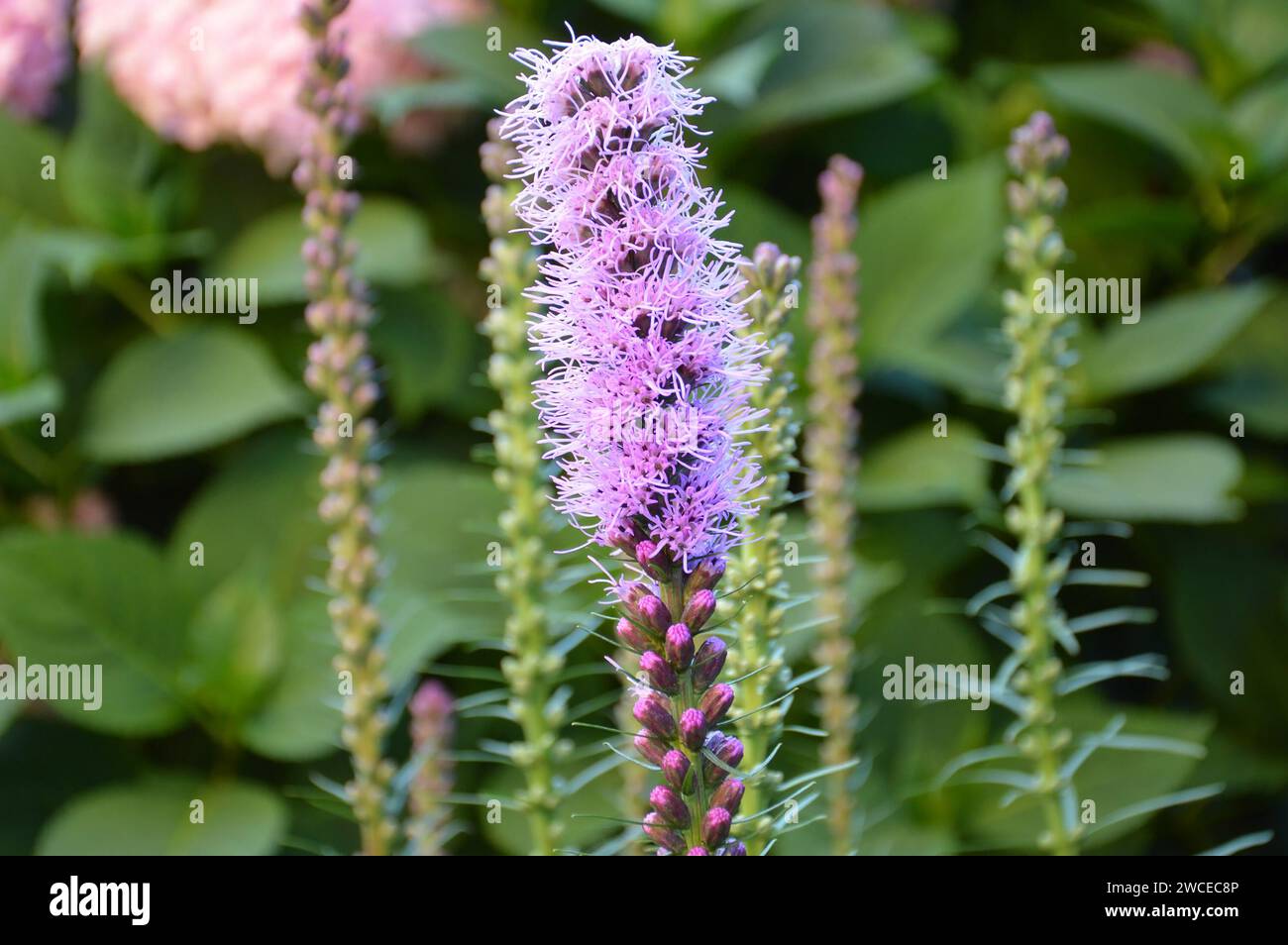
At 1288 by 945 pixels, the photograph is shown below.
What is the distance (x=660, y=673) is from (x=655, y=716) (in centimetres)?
2

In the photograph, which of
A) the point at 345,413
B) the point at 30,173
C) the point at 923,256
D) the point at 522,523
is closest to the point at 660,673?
the point at 522,523

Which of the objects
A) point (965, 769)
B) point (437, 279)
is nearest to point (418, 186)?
point (437, 279)

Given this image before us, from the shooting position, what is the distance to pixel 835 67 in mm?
1791

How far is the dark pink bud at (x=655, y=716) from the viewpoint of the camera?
0.62 metres

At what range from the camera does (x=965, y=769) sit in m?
1.49

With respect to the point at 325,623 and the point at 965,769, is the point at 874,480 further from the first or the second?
the point at 325,623

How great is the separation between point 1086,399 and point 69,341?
1.48 m

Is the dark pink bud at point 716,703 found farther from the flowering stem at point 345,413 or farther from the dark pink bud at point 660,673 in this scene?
the flowering stem at point 345,413

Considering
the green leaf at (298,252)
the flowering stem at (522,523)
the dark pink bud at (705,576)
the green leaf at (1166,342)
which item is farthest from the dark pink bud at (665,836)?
the green leaf at (1166,342)

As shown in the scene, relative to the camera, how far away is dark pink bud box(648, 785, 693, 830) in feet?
2.00

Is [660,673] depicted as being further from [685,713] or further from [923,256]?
[923,256]

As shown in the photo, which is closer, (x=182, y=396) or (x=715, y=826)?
(x=715, y=826)

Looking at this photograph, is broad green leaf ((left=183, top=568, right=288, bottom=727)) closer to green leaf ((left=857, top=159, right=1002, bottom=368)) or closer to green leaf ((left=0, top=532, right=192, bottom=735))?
green leaf ((left=0, top=532, right=192, bottom=735))

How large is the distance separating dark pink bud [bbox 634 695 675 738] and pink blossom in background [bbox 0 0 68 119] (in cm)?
163
